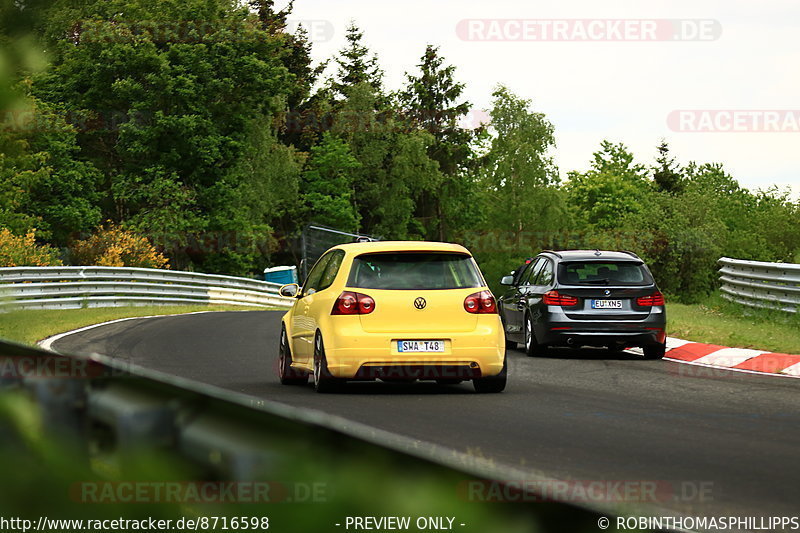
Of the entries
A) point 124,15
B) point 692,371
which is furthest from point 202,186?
point 692,371

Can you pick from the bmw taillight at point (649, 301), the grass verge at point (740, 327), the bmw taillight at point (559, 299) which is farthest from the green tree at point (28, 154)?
the grass verge at point (740, 327)

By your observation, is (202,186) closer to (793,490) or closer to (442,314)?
(442,314)

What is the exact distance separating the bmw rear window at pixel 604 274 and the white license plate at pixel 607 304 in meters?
0.32

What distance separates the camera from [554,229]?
96.6 m

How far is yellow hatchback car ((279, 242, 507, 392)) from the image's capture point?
1196cm

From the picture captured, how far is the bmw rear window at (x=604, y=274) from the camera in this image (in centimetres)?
1778

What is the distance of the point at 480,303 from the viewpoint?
40.4 feet

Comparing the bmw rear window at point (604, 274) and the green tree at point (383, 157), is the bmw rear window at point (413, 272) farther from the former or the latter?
the green tree at point (383, 157)

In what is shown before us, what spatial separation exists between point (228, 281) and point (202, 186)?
10724 millimetres

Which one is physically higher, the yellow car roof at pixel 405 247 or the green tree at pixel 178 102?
the green tree at pixel 178 102

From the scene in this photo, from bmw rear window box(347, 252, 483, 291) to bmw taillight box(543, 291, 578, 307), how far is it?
5.25 meters

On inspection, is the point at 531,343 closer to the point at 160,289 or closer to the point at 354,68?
the point at 160,289

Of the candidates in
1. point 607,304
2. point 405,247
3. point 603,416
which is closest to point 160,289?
point 607,304

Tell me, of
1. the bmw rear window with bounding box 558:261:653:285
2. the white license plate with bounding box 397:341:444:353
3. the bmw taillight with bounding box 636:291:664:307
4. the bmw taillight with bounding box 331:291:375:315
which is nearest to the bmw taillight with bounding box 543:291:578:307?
the bmw rear window with bounding box 558:261:653:285
